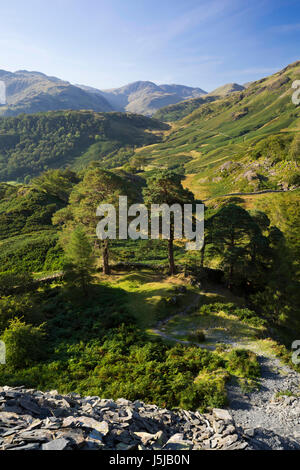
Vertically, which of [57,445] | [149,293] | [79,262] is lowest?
[149,293]

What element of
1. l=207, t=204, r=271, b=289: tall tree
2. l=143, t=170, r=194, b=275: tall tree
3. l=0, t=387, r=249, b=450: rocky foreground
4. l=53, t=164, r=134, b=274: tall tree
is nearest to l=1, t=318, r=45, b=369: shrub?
l=0, t=387, r=249, b=450: rocky foreground

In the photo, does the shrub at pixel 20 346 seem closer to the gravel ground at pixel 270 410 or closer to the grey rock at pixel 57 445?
the grey rock at pixel 57 445

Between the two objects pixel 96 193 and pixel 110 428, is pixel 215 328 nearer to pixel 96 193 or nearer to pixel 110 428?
pixel 110 428

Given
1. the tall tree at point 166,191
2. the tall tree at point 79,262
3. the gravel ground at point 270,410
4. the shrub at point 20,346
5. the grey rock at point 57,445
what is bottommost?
the gravel ground at point 270,410

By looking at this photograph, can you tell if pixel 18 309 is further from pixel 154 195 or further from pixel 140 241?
pixel 140 241

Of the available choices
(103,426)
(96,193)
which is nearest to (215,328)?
(103,426)

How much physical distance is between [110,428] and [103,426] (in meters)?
0.43

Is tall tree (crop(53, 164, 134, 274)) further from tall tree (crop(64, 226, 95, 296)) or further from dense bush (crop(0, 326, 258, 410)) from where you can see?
dense bush (crop(0, 326, 258, 410))

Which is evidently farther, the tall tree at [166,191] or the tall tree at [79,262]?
the tall tree at [166,191]

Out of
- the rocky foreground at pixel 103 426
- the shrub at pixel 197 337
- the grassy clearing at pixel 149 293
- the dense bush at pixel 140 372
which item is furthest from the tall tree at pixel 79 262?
the rocky foreground at pixel 103 426

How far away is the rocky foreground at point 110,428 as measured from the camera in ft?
29.5

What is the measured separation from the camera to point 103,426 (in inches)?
395

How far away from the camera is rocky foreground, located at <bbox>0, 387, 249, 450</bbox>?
8.95 metres

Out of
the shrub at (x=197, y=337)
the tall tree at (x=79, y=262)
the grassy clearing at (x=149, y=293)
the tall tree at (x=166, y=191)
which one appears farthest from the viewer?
the tall tree at (x=166, y=191)
